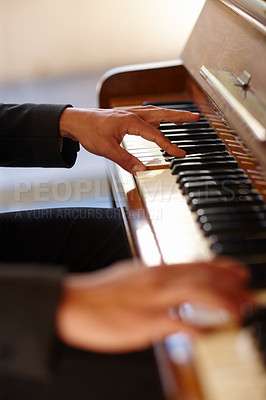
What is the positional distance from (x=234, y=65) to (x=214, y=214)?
1.67ft

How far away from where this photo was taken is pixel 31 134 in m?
1.36

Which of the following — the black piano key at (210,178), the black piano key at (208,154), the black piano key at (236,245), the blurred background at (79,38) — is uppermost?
the blurred background at (79,38)

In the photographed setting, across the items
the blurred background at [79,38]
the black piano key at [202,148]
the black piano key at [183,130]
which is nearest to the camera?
the black piano key at [202,148]

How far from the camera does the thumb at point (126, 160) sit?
4.33ft

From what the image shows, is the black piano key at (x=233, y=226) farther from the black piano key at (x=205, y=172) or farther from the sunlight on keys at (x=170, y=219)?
the black piano key at (x=205, y=172)

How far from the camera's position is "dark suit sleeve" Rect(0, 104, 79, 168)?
1.36 metres

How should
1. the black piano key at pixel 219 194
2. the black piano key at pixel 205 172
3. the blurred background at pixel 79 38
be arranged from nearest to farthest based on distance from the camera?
the black piano key at pixel 219 194, the black piano key at pixel 205 172, the blurred background at pixel 79 38

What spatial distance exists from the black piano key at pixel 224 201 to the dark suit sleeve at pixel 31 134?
1.55 feet

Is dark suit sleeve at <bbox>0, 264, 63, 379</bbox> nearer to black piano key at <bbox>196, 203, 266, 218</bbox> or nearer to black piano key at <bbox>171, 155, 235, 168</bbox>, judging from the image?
black piano key at <bbox>196, 203, 266, 218</bbox>

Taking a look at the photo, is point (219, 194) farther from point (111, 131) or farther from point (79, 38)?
point (79, 38)

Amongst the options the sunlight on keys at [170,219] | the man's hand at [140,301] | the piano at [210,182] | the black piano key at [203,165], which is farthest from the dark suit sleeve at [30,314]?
the black piano key at [203,165]

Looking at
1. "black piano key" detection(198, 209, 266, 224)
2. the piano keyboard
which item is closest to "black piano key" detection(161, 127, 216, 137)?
the piano keyboard

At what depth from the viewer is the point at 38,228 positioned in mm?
1370

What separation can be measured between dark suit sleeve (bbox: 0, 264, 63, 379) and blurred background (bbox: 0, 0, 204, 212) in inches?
132
